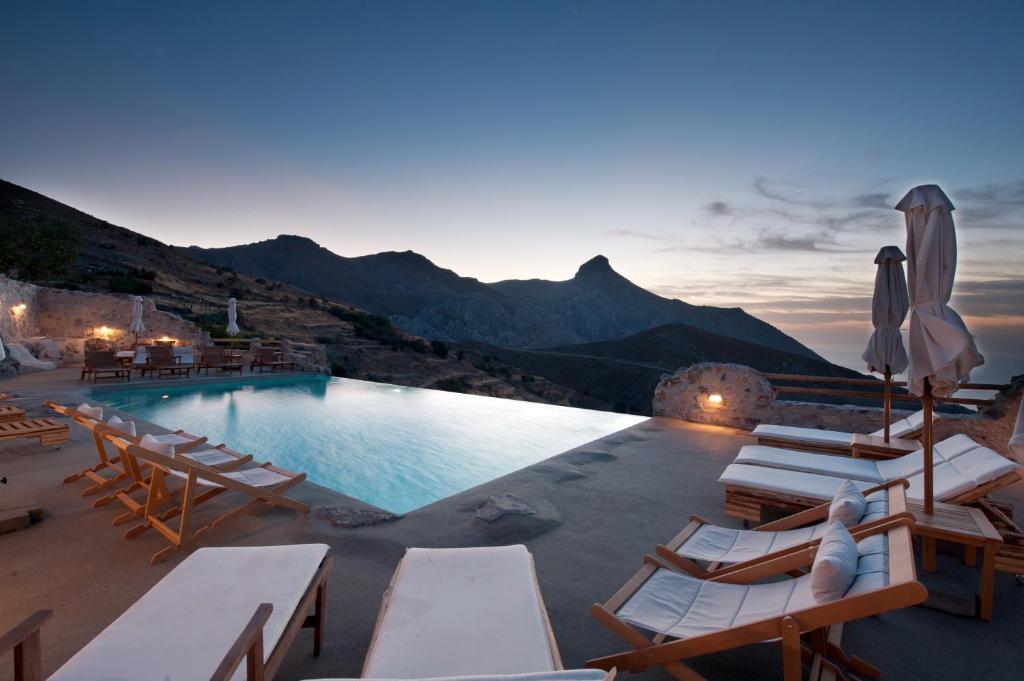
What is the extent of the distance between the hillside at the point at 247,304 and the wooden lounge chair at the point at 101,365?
7031mm

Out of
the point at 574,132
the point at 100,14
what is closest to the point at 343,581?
the point at 574,132

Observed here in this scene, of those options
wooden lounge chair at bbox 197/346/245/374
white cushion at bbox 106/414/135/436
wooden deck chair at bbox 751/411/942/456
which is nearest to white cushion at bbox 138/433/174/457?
white cushion at bbox 106/414/135/436

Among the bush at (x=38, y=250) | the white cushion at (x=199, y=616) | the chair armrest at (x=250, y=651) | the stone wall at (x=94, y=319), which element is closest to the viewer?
the chair armrest at (x=250, y=651)

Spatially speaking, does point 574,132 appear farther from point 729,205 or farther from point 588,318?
point 588,318

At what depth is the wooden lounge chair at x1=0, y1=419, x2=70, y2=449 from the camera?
5367 millimetres

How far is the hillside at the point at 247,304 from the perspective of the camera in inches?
890

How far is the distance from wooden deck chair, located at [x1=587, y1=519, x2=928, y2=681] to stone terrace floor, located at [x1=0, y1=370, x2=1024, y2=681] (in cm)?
37

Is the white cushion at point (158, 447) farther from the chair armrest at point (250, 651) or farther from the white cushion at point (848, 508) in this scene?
the white cushion at point (848, 508)

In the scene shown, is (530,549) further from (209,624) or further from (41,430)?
(41,430)

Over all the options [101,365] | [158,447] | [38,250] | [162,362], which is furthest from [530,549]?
[38,250]

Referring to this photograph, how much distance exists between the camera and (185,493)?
3373mm

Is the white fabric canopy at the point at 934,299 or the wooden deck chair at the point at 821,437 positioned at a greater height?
the white fabric canopy at the point at 934,299

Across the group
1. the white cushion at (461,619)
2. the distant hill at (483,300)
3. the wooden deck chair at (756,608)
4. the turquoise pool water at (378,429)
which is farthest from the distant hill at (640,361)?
the white cushion at (461,619)

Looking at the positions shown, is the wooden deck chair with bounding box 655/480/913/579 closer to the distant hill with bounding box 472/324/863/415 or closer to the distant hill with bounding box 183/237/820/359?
the distant hill with bounding box 472/324/863/415
